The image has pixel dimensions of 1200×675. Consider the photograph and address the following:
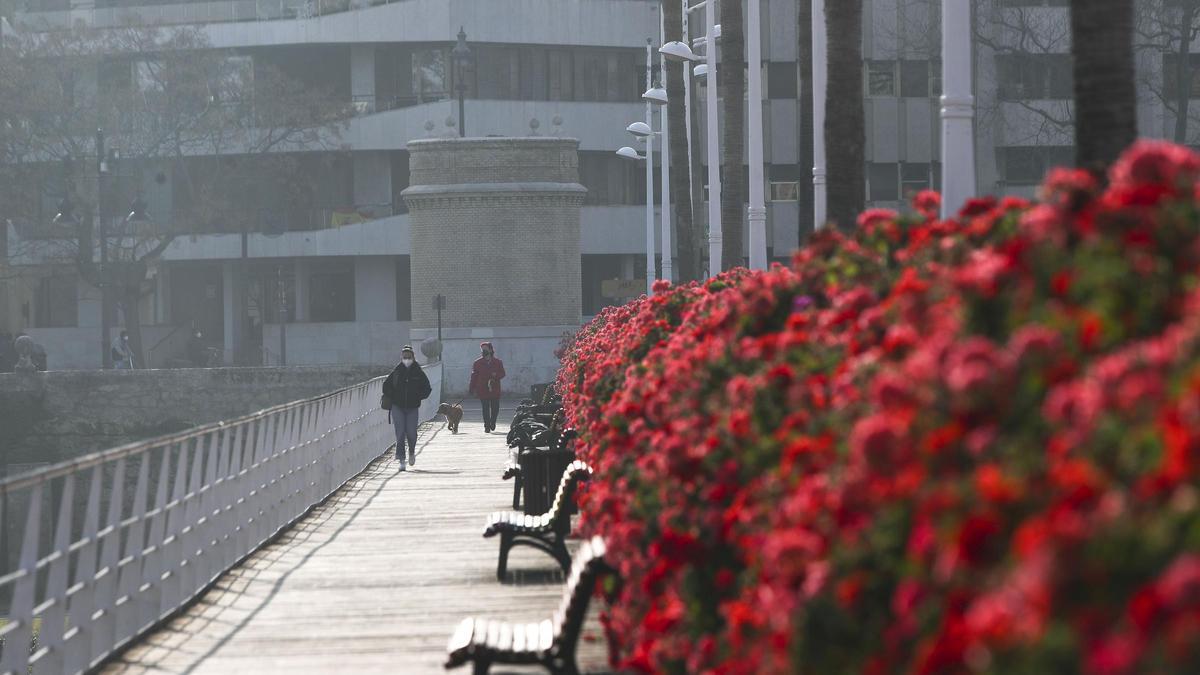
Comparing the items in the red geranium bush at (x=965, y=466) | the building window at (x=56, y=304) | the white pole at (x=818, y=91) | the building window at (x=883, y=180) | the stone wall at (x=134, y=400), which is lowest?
the stone wall at (x=134, y=400)

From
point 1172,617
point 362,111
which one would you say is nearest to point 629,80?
point 362,111

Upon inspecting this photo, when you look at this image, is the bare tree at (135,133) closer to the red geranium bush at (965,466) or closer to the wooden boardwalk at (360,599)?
the wooden boardwalk at (360,599)

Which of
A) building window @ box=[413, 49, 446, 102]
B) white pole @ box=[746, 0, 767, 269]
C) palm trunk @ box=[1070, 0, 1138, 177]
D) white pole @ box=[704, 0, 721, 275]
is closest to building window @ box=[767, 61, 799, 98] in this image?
building window @ box=[413, 49, 446, 102]

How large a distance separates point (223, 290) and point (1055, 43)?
33910mm

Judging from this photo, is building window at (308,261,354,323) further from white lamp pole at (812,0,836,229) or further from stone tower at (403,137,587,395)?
white lamp pole at (812,0,836,229)

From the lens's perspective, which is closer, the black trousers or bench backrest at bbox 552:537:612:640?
bench backrest at bbox 552:537:612:640

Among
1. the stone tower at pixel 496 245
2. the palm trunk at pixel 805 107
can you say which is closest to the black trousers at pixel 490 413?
the palm trunk at pixel 805 107

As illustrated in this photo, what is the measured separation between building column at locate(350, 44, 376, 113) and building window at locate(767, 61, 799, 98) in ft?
51.8

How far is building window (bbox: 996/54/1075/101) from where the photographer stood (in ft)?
228

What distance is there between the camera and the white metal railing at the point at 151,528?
1077 centimetres

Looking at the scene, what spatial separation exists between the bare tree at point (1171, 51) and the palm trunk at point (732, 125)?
24843 millimetres

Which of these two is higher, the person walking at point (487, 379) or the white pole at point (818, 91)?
the white pole at point (818, 91)

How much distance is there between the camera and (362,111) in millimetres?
77188

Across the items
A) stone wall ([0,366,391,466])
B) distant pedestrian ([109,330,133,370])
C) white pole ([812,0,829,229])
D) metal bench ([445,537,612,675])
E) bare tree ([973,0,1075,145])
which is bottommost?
stone wall ([0,366,391,466])
